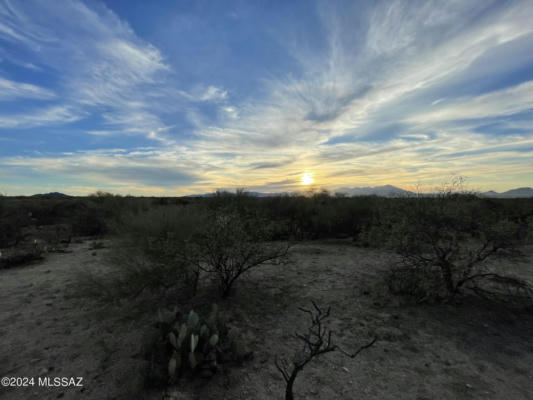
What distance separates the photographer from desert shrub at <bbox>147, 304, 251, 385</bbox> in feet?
10.3

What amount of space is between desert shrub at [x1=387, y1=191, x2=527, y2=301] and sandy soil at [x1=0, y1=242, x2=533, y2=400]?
0.49 metres

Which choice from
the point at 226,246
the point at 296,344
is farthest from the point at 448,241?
the point at 226,246

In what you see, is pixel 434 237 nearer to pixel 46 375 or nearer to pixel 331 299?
pixel 331 299

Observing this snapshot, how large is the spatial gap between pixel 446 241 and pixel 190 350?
5.27 meters

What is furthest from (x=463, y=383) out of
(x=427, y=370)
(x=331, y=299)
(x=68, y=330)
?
(x=68, y=330)

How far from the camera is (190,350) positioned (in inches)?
132

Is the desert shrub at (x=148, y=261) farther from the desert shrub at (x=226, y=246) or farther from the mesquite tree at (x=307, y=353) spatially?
the mesquite tree at (x=307, y=353)

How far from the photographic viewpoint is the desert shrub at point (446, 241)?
4.99 metres

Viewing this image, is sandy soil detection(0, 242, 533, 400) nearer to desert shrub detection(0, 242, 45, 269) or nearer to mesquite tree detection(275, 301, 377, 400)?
mesquite tree detection(275, 301, 377, 400)

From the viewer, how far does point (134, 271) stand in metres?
5.09

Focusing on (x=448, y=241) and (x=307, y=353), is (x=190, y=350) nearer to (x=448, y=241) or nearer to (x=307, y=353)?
(x=307, y=353)

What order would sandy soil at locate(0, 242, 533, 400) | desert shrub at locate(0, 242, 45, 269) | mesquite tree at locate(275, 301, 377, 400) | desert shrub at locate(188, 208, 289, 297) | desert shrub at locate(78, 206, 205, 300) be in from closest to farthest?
mesquite tree at locate(275, 301, 377, 400), sandy soil at locate(0, 242, 533, 400), desert shrub at locate(78, 206, 205, 300), desert shrub at locate(188, 208, 289, 297), desert shrub at locate(0, 242, 45, 269)

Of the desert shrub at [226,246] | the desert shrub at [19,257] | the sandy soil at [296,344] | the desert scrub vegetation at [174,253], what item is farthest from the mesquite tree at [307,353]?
the desert shrub at [19,257]

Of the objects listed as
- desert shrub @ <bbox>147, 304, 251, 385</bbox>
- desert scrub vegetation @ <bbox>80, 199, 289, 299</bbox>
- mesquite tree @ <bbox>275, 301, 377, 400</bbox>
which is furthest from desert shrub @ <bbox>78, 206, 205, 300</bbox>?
mesquite tree @ <bbox>275, 301, 377, 400</bbox>
